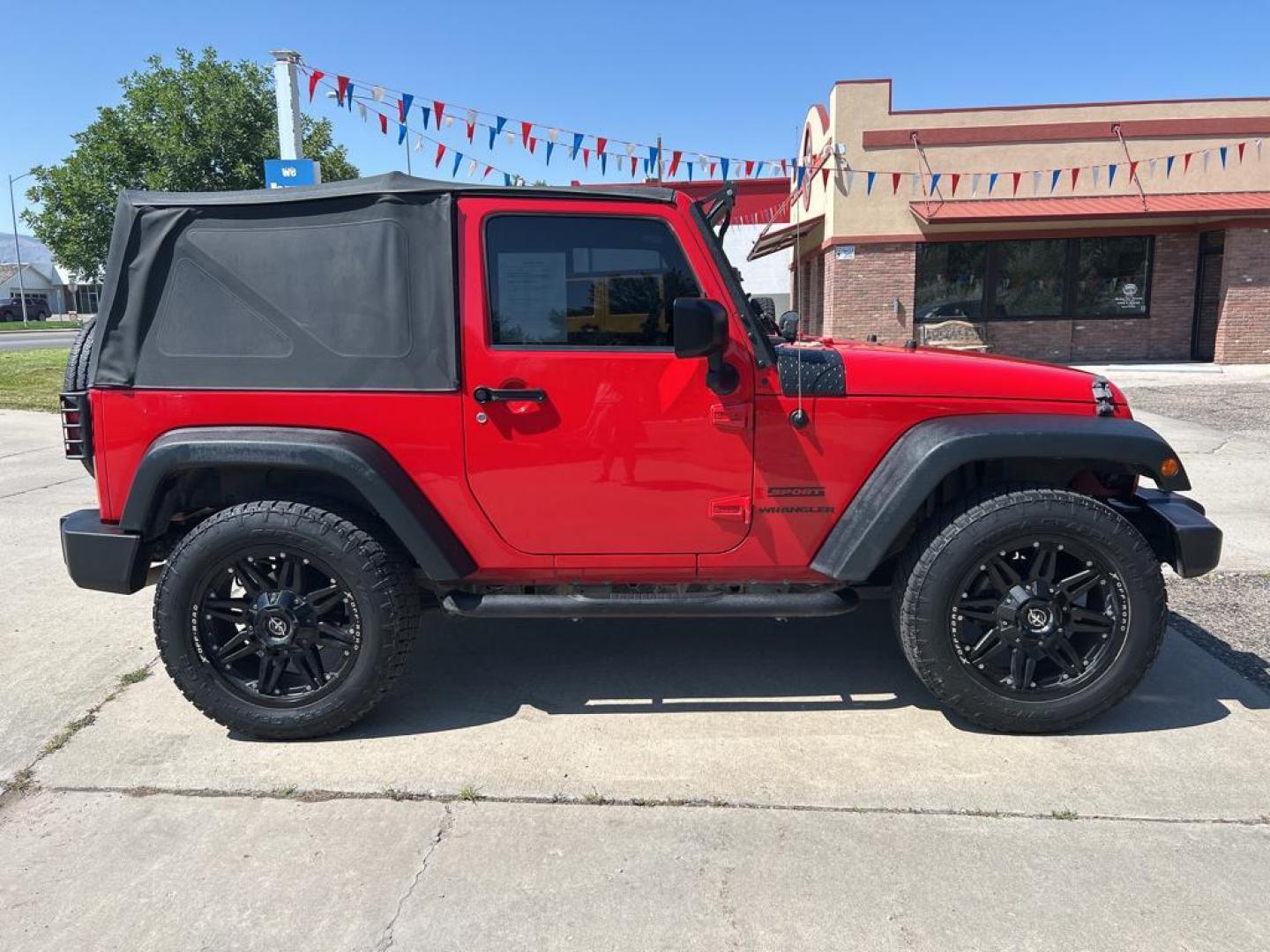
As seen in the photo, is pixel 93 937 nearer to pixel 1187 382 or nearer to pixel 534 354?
pixel 534 354

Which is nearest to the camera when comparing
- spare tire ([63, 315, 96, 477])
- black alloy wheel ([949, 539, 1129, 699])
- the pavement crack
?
the pavement crack

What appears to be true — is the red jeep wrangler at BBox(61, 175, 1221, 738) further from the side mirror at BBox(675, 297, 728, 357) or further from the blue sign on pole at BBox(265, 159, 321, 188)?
the blue sign on pole at BBox(265, 159, 321, 188)

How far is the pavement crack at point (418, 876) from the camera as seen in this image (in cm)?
235

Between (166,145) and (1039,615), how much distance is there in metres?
23.5

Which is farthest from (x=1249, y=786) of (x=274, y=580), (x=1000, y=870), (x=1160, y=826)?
(x=274, y=580)

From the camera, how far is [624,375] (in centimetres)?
322

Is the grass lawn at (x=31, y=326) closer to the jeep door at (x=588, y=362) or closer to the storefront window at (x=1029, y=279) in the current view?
the storefront window at (x=1029, y=279)

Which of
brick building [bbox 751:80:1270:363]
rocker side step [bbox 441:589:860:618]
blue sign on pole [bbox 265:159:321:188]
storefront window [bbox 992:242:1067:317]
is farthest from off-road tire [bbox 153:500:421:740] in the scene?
storefront window [bbox 992:242:1067:317]

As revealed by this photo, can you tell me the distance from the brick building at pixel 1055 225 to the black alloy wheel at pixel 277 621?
15288 mm

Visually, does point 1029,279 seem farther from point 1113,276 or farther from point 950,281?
point 1113,276

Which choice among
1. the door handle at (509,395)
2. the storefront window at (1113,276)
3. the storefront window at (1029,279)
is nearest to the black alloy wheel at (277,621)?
the door handle at (509,395)

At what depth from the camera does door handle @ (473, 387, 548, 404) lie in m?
3.22

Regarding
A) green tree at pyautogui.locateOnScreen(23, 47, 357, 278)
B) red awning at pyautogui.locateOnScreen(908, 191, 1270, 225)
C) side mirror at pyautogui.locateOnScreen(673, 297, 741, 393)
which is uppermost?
green tree at pyautogui.locateOnScreen(23, 47, 357, 278)

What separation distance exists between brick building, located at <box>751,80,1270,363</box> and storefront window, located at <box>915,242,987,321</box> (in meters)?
0.03
